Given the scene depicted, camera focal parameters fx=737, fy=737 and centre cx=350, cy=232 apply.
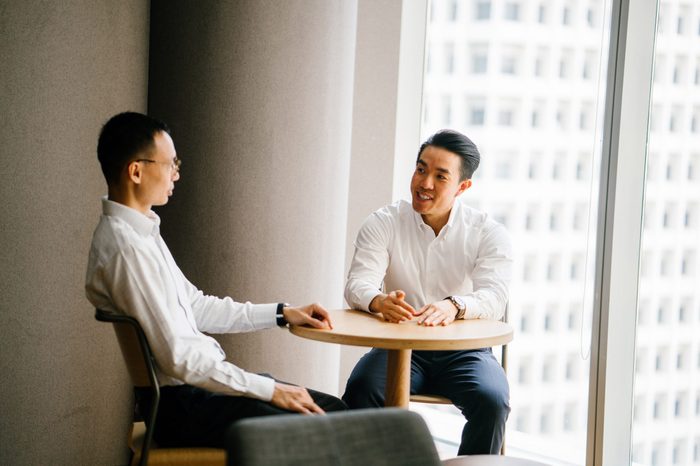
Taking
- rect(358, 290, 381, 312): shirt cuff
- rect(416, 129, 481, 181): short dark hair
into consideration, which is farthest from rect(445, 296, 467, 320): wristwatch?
rect(416, 129, 481, 181): short dark hair

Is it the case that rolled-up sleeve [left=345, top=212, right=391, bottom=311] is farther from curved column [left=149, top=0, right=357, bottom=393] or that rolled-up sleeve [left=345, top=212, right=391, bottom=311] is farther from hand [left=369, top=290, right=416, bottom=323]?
curved column [left=149, top=0, right=357, bottom=393]

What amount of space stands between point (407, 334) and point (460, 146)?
3.46ft

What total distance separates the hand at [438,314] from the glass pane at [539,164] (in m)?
1.32

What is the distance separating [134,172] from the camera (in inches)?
84.3

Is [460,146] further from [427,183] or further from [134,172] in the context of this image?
[134,172]

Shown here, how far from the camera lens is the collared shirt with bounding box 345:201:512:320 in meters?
3.11

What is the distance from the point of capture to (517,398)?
422cm

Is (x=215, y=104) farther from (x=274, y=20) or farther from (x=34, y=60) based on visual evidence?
(x=34, y=60)

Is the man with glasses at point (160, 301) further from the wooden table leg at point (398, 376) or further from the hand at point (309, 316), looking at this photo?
the wooden table leg at point (398, 376)

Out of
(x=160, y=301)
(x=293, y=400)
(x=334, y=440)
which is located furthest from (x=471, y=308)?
(x=334, y=440)

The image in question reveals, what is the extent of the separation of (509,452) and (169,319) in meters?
2.77

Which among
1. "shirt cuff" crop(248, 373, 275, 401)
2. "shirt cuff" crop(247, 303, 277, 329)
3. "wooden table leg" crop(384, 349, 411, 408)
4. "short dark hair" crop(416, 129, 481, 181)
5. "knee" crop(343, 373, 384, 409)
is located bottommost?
"knee" crop(343, 373, 384, 409)

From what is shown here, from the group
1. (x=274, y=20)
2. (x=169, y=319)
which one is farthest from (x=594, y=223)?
(x=169, y=319)

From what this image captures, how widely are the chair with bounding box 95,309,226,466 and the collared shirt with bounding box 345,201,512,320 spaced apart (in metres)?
1.22
